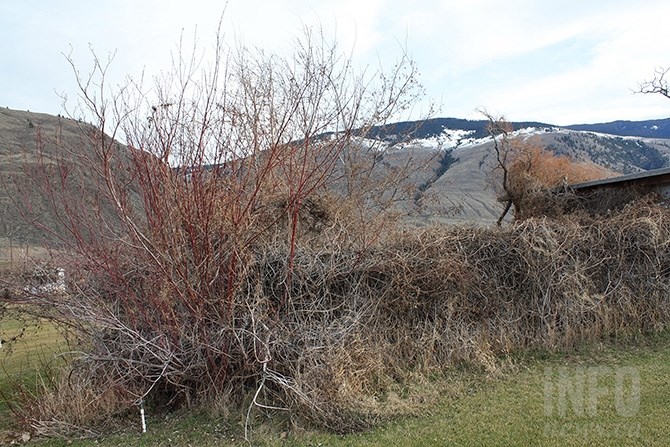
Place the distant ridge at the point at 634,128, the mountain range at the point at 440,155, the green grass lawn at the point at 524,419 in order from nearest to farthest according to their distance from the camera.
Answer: the green grass lawn at the point at 524,419, the mountain range at the point at 440,155, the distant ridge at the point at 634,128

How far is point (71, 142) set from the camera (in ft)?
20.7

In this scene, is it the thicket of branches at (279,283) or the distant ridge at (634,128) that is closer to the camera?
the thicket of branches at (279,283)

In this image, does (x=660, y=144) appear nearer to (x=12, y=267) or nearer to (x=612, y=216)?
(x=612, y=216)

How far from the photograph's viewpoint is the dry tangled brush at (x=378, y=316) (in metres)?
5.08

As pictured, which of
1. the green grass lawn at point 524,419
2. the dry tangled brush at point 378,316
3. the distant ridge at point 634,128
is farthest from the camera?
the distant ridge at point 634,128

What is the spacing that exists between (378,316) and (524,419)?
2.29m

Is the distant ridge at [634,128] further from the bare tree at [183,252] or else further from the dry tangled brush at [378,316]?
the bare tree at [183,252]

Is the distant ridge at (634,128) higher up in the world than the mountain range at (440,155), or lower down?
higher up

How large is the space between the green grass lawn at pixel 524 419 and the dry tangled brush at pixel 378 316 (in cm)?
34

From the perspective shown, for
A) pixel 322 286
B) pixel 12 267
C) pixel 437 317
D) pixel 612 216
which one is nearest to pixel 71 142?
pixel 12 267

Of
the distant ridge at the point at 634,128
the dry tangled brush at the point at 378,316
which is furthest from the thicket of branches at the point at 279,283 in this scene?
the distant ridge at the point at 634,128

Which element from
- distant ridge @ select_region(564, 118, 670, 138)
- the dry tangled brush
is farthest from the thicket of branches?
distant ridge @ select_region(564, 118, 670, 138)

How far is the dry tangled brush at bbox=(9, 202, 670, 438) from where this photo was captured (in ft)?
16.7

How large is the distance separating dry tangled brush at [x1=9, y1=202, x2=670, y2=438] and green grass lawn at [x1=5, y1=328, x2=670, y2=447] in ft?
1.12
